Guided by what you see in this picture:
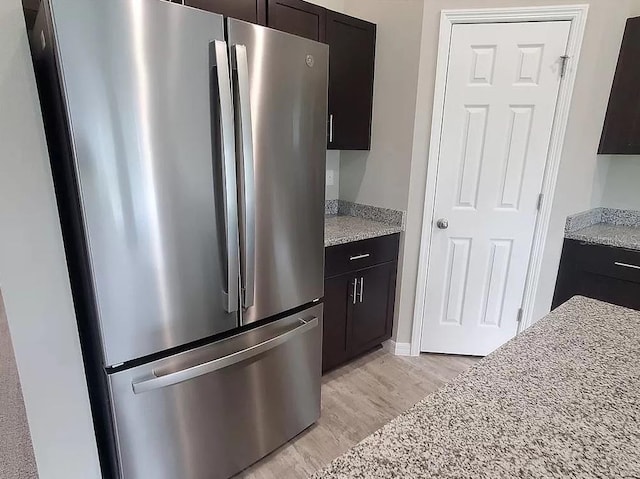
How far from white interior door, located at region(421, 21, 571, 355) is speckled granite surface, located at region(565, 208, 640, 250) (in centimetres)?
31

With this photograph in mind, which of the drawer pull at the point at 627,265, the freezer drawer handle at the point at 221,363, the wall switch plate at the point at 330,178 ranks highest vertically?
the wall switch plate at the point at 330,178

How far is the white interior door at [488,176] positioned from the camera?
2166 millimetres

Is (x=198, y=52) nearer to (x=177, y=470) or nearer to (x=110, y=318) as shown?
(x=110, y=318)

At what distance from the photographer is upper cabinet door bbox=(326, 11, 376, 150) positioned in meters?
2.20

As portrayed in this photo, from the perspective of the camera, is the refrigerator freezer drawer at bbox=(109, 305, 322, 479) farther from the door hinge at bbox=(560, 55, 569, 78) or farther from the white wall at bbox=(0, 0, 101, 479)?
the door hinge at bbox=(560, 55, 569, 78)

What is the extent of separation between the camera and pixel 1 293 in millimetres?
1052

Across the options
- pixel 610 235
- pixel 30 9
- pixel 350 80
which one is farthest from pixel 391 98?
pixel 30 9

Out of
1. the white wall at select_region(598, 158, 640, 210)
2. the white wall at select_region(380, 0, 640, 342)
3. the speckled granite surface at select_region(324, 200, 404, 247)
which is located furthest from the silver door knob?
the white wall at select_region(598, 158, 640, 210)

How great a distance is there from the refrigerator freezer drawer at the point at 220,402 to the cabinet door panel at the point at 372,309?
578mm

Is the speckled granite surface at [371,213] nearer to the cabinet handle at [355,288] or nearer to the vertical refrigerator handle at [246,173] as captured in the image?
the cabinet handle at [355,288]

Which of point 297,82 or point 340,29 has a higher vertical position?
point 340,29

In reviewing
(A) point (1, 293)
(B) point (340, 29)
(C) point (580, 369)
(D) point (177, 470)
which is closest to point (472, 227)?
(B) point (340, 29)

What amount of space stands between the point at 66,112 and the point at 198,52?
16.8 inches

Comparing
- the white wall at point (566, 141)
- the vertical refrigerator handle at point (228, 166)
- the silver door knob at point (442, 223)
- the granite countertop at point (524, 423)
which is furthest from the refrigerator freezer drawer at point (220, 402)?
the silver door knob at point (442, 223)
